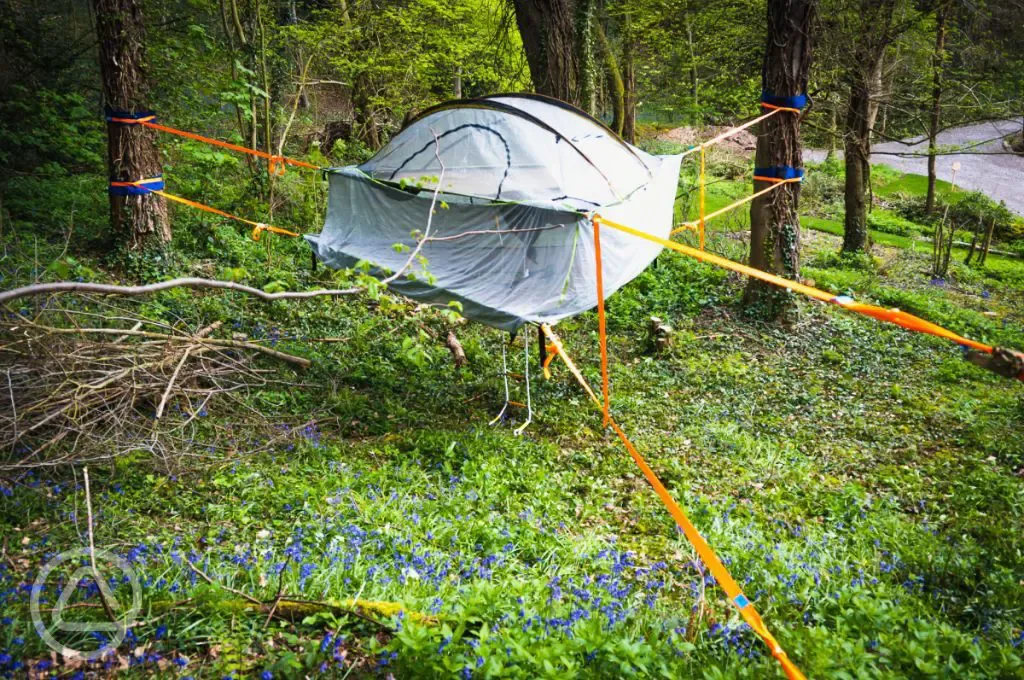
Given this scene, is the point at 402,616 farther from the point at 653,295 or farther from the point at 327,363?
the point at 653,295

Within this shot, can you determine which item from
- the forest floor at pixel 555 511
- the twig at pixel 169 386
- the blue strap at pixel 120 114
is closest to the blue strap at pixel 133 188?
the blue strap at pixel 120 114

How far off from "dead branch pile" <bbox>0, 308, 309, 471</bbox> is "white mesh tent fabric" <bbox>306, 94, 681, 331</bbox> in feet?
5.25

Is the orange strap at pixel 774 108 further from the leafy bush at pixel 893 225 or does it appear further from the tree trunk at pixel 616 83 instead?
the tree trunk at pixel 616 83

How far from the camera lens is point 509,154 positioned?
584 cm

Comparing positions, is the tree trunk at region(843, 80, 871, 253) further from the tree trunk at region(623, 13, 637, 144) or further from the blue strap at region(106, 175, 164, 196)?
the blue strap at region(106, 175, 164, 196)

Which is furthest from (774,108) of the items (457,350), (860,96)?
(457,350)

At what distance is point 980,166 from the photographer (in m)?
21.6

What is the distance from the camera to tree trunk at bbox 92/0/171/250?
680 cm

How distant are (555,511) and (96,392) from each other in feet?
9.85

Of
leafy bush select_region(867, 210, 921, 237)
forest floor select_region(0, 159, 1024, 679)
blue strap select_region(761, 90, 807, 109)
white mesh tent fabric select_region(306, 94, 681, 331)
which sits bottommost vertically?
forest floor select_region(0, 159, 1024, 679)

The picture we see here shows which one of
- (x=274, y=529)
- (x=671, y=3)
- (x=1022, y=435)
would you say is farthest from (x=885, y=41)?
(x=274, y=529)

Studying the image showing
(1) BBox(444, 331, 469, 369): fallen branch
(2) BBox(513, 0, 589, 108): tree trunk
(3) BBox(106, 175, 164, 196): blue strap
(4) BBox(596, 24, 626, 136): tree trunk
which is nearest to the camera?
(1) BBox(444, 331, 469, 369): fallen branch

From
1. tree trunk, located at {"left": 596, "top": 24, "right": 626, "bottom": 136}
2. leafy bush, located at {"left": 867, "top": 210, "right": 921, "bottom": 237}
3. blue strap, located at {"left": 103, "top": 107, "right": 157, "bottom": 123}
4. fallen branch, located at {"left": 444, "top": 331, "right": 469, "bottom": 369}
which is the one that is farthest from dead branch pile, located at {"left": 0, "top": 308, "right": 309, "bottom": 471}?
leafy bush, located at {"left": 867, "top": 210, "right": 921, "bottom": 237}

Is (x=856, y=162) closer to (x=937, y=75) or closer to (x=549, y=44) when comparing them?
(x=937, y=75)
